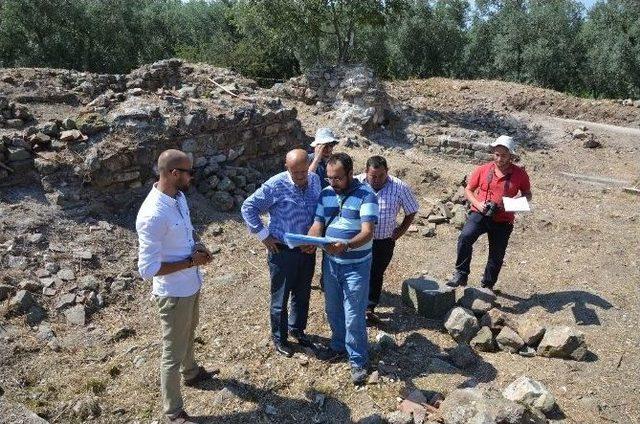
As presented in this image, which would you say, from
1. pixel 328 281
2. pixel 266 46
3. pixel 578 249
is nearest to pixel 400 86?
pixel 266 46

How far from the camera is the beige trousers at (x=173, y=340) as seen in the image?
3562mm

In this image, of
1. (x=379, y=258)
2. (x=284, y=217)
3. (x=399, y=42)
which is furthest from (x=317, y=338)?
(x=399, y=42)

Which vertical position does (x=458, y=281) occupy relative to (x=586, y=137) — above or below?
below

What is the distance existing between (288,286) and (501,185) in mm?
2554

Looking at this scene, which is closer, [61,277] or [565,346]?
[565,346]

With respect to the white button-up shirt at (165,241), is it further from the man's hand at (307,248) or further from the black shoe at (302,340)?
the black shoe at (302,340)

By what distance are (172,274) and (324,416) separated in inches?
63.2

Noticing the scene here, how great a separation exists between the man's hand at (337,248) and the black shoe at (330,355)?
3.63ft

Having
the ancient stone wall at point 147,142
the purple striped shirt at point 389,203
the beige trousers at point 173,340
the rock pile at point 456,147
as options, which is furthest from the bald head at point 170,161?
the rock pile at point 456,147

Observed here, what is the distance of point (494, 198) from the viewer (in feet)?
17.9

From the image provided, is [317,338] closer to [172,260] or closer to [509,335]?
[509,335]

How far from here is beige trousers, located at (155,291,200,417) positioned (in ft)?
11.7

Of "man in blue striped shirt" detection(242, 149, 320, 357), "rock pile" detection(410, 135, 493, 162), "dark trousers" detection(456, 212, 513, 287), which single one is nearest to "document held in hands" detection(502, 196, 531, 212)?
"dark trousers" detection(456, 212, 513, 287)

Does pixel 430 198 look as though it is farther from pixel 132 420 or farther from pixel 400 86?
pixel 400 86
